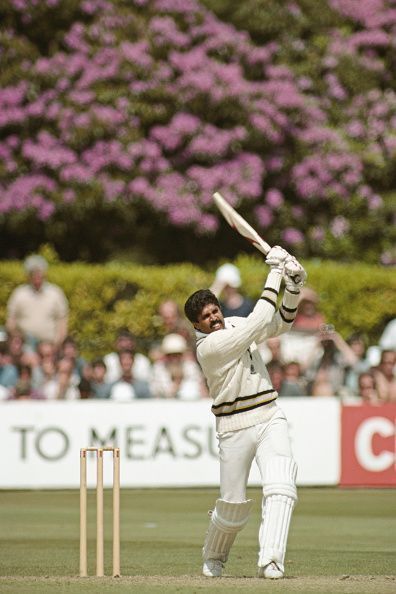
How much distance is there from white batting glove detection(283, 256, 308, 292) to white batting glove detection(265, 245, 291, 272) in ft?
0.08

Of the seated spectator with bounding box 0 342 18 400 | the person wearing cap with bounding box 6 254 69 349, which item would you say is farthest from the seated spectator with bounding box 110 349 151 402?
the person wearing cap with bounding box 6 254 69 349

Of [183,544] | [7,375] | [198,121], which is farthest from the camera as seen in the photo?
[198,121]

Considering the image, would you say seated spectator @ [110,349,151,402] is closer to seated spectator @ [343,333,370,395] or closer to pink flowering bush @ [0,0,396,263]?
seated spectator @ [343,333,370,395]

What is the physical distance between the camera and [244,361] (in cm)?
846

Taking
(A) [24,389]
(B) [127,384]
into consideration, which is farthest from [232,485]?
(A) [24,389]

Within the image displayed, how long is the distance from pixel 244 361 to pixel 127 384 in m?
7.00

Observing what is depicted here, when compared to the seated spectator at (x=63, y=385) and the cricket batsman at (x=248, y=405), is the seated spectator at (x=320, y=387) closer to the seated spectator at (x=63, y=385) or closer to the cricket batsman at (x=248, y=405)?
the seated spectator at (x=63, y=385)

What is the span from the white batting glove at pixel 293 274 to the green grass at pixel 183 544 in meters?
1.55

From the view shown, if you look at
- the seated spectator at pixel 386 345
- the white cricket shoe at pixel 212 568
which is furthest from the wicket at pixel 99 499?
the seated spectator at pixel 386 345

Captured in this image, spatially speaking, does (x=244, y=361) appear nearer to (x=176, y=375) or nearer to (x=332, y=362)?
(x=176, y=375)

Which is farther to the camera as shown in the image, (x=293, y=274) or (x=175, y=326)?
(x=175, y=326)

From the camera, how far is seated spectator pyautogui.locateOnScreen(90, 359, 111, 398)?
15.3 meters

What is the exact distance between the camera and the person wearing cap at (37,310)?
54.3ft

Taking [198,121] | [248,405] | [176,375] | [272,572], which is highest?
[198,121]
